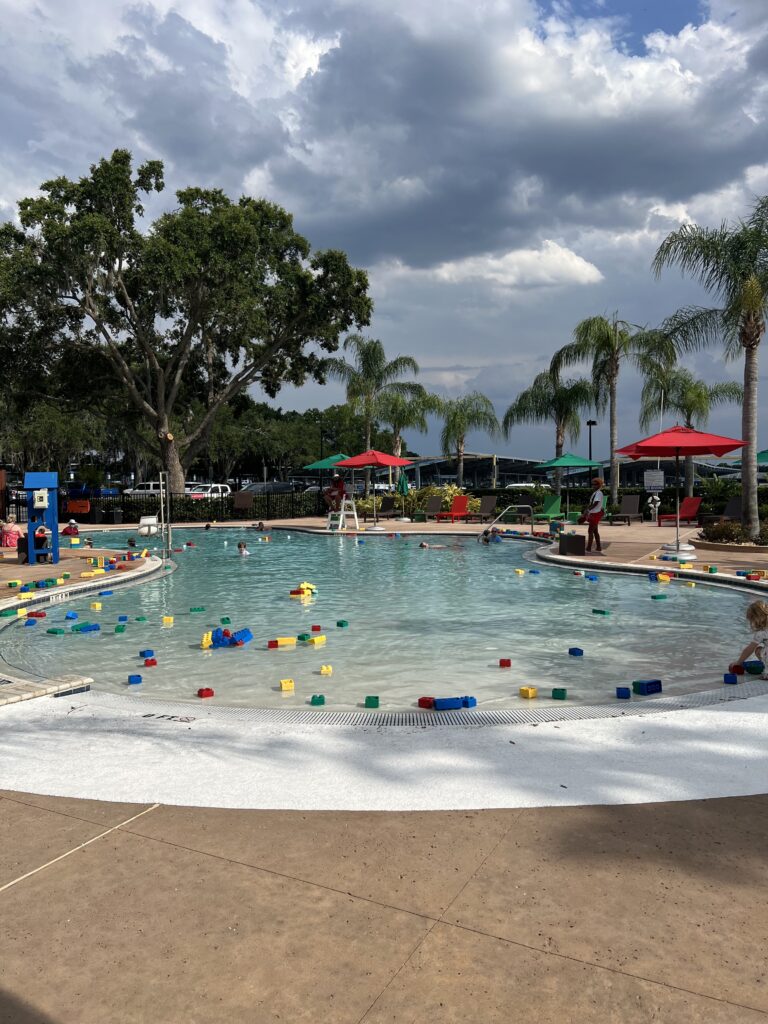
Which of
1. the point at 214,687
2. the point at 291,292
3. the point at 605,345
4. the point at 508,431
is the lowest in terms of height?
the point at 214,687

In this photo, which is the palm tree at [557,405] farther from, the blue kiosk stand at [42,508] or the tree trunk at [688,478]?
the blue kiosk stand at [42,508]

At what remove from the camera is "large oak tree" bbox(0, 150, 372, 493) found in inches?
1134

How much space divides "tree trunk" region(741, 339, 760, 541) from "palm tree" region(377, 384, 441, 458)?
83.7ft

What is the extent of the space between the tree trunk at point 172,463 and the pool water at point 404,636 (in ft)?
60.6

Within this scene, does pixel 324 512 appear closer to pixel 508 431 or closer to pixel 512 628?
pixel 508 431

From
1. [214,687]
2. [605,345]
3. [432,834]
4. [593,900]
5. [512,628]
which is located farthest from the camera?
[605,345]

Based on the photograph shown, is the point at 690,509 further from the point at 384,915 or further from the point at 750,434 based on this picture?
the point at 384,915

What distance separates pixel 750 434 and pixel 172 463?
79.8 ft

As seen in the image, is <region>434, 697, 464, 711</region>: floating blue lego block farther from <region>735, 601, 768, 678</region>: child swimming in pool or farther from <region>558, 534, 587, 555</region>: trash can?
<region>558, 534, 587, 555</region>: trash can

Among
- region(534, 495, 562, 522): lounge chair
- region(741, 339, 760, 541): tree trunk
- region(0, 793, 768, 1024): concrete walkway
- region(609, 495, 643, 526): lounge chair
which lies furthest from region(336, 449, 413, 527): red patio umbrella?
region(0, 793, 768, 1024): concrete walkway

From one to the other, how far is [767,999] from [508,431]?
4112 cm

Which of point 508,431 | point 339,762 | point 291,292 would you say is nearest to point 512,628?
point 339,762

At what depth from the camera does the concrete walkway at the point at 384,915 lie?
2229 millimetres

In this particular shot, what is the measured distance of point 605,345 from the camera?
31797 mm
